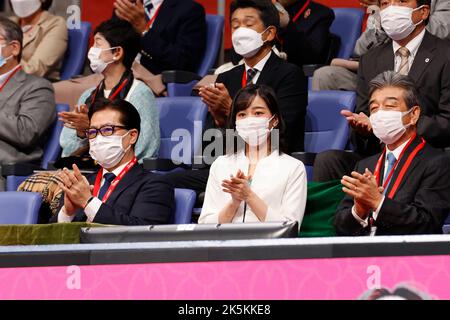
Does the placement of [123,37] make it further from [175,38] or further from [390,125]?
[390,125]

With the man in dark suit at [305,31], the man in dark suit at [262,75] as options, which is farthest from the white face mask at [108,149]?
the man in dark suit at [305,31]

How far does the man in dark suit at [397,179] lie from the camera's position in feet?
11.8

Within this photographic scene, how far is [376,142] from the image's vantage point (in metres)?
4.39

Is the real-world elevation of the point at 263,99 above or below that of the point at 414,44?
below

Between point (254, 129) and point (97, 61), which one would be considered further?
point (97, 61)

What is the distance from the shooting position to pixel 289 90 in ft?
15.9

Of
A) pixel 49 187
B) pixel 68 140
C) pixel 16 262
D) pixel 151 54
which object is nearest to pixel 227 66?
pixel 151 54

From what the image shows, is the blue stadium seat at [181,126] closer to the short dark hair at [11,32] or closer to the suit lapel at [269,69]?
the suit lapel at [269,69]

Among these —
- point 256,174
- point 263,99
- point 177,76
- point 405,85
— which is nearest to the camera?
point 405,85

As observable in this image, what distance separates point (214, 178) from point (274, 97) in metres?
0.40

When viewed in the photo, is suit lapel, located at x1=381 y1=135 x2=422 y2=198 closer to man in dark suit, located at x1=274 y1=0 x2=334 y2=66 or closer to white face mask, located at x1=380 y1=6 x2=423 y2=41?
white face mask, located at x1=380 y1=6 x2=423 y2=41

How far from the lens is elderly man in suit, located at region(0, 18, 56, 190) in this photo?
17.2 ft

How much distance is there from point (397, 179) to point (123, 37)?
1978 mm

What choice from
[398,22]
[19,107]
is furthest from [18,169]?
[398,22]
